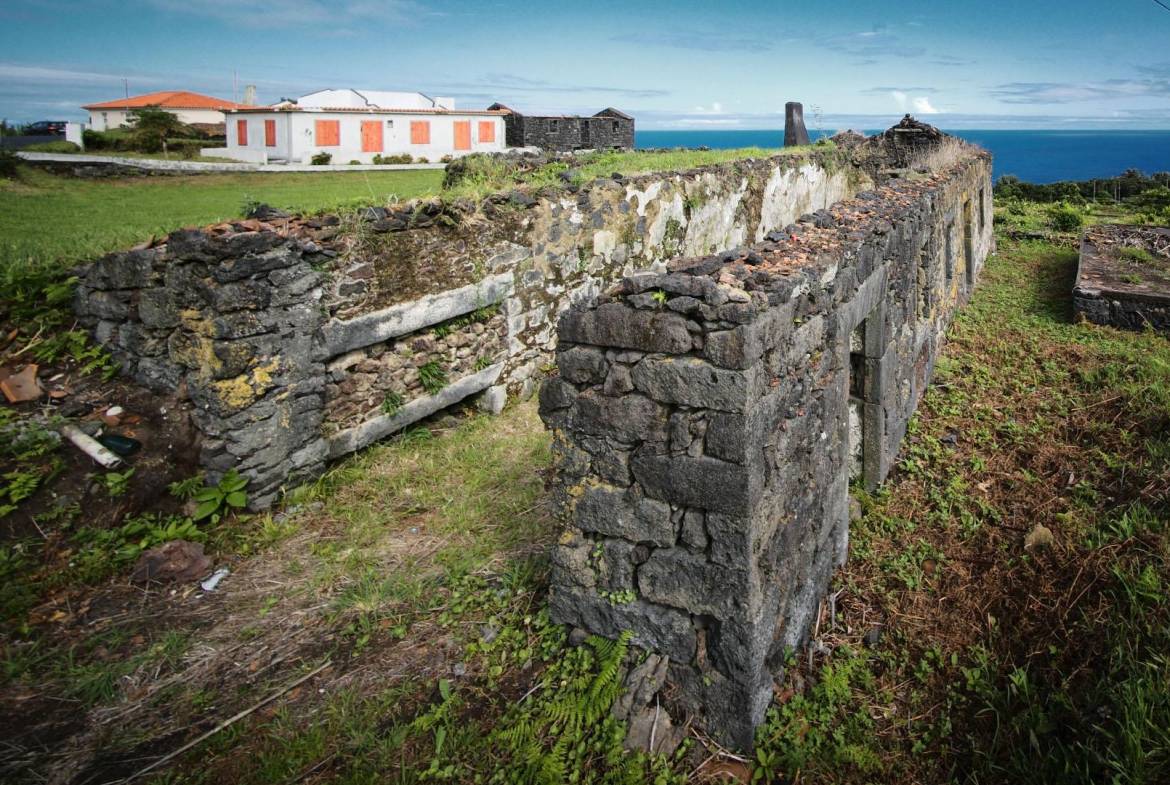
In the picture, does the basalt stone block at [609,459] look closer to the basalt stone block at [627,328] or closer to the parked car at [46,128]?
the basalt stone block at [627,328]

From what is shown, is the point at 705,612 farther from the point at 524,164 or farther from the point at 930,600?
the point at 524,164

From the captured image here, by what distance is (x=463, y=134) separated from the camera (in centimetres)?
3891

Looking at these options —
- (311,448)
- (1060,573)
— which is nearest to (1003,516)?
(1060,573)

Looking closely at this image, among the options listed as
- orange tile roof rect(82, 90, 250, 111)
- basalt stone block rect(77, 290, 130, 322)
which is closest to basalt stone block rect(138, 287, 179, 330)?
basalt stone block rect(77, 290, 130, 322)

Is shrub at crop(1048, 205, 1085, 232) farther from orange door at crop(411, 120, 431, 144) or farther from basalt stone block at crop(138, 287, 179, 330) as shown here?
orange door at crop(411, 120, 431, 144)

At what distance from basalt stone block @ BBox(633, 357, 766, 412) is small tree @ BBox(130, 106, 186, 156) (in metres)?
31.4

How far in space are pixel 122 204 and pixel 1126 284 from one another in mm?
16129

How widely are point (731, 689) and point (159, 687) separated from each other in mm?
3119

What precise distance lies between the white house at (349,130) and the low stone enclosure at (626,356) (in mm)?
27159

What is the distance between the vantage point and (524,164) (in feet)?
37.0

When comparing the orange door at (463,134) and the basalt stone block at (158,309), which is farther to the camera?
the orange door at (463,134)

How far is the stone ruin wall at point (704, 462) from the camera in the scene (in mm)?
3404

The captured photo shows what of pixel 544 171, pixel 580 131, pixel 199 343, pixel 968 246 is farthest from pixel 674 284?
pixel 580 131

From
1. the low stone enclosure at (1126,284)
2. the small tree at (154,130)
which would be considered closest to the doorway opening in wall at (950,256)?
the low stone enclosure at (1126,284)
